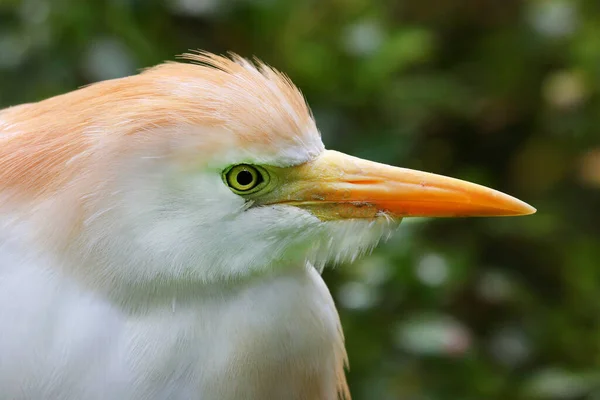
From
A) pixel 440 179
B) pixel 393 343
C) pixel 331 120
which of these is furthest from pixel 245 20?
Answer: pixel 440 179

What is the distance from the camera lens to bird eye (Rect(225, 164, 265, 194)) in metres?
0.99

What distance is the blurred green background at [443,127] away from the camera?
1.95 m

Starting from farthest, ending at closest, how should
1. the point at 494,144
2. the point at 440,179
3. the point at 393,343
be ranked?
the point at 494,144
the point at 393,343
the point at 440,179

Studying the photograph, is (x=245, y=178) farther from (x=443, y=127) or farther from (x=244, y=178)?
(x=443, y=127)

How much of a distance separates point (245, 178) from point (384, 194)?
191mm

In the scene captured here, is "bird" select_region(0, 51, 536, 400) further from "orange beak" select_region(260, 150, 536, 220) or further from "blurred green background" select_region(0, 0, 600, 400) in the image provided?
"blurred green background" select_region(0, 0, 600, 400)

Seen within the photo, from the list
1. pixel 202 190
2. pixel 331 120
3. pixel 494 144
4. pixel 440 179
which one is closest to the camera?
pixel 202 190

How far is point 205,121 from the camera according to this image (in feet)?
3.19

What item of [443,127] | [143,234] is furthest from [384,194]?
[443,127]

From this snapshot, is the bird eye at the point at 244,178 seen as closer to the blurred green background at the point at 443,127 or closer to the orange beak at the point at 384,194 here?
the orange beak at the point at 384,194

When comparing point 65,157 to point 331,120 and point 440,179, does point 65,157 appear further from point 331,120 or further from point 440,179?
point 331,120

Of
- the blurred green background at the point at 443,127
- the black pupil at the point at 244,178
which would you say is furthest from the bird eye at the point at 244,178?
the blurred green background at the point at 443,127

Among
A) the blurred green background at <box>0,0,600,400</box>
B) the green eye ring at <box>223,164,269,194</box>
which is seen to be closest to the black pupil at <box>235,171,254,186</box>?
the green eye ring at <box>223,164,269,194</box>

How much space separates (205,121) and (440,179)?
0.33 metres
